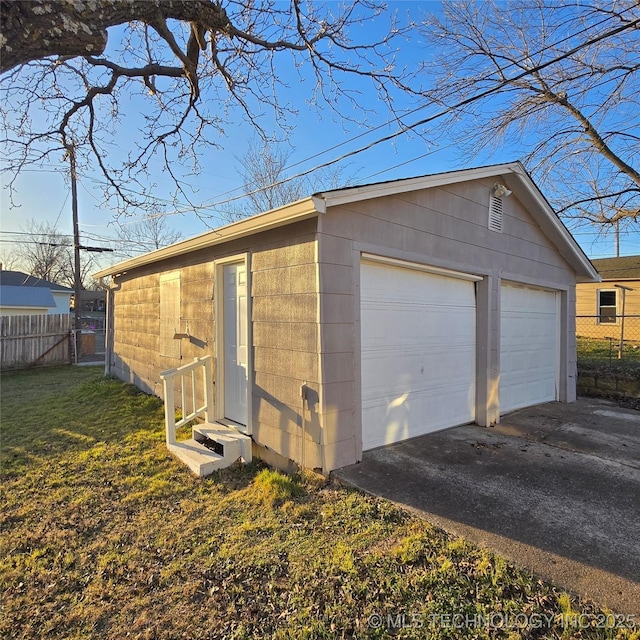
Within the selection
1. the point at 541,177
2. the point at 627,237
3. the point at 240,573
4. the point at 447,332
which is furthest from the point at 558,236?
the point at 240,573

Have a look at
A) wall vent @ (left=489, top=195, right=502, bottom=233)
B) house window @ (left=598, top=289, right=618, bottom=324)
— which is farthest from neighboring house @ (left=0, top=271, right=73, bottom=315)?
house window @ (left=598, top=289, right=618, bottom=324)

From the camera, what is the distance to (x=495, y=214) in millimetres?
6078

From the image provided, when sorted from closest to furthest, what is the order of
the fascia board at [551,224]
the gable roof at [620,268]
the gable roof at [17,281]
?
the fascia board at [551,224], the gable roof at [620,268], the gable roof at [17,281]

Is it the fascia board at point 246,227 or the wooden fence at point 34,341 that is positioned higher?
the fascia board at point 246,227

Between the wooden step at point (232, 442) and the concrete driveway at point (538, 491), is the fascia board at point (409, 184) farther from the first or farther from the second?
the wooden step at point (232, 442)

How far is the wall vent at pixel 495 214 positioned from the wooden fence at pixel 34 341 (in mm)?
14520

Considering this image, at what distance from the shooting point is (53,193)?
18.5 feet

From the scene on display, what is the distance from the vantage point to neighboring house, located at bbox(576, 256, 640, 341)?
15.7 meters

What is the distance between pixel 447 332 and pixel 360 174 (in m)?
5.24

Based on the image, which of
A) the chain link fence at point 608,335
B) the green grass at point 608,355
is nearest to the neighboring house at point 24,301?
the green grass at point 608,355

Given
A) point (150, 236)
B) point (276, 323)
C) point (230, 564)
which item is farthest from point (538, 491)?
point (150, 236)

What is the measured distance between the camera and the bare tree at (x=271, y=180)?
47.3ft

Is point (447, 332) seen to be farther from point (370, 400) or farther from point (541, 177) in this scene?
point (541, 177)

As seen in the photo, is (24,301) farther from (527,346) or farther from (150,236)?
(527,346)
